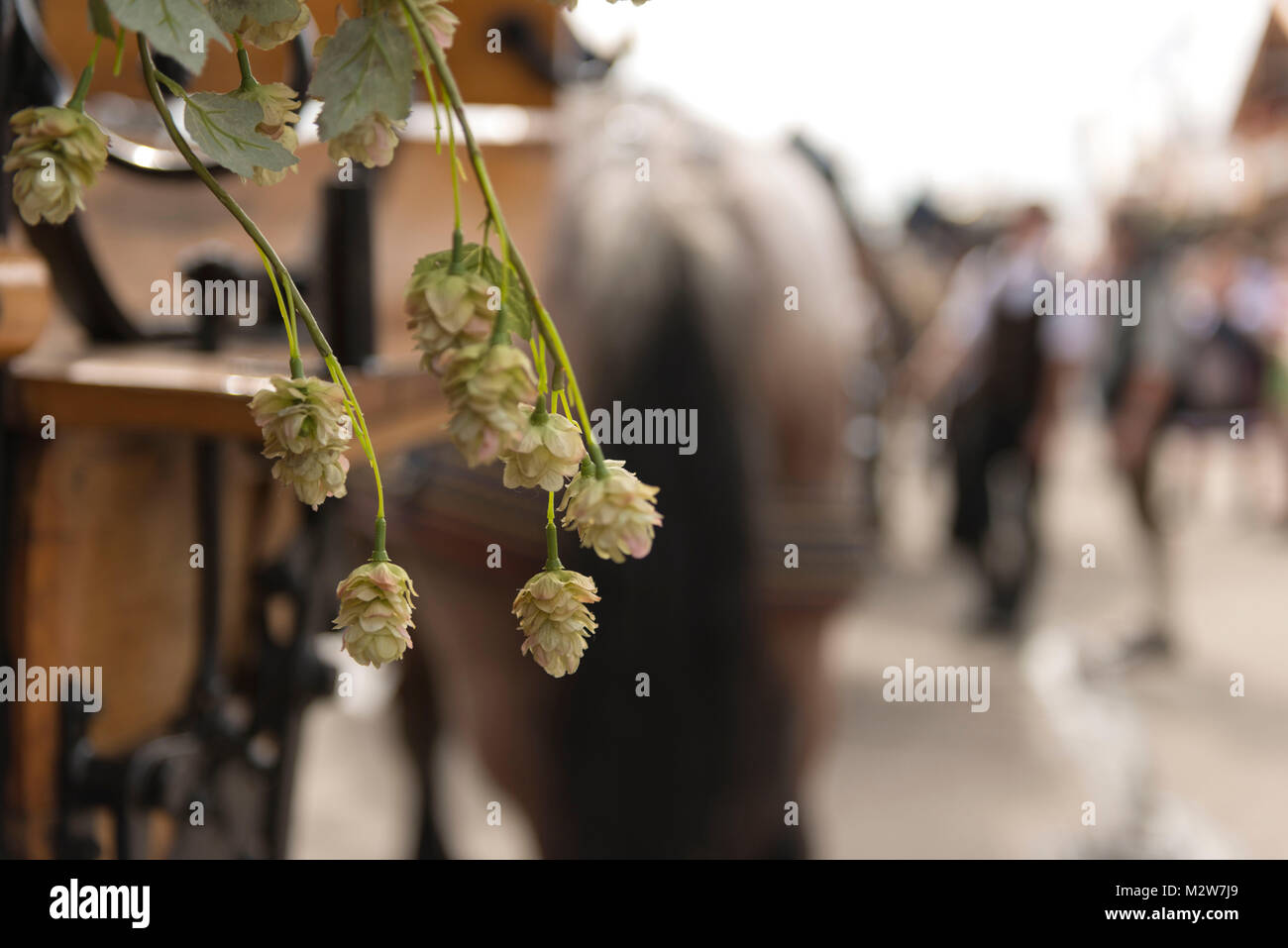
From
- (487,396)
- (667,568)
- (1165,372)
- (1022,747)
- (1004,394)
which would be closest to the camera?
(487,396)

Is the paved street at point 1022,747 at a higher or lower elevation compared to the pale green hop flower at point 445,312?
lower

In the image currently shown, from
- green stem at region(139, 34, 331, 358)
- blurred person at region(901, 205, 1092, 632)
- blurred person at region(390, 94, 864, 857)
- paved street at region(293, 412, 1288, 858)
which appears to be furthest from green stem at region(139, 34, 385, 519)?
blurred person at region(901, 205, 1092, 632)

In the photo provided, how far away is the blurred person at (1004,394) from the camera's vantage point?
10.5 ft

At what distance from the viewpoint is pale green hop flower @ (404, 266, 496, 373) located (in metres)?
0.19

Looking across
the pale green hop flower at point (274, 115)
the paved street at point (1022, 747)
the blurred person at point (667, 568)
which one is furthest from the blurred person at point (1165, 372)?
the pale green hop flower at point (274, 115)

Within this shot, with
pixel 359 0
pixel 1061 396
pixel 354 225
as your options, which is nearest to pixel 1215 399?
pixel 1061 396

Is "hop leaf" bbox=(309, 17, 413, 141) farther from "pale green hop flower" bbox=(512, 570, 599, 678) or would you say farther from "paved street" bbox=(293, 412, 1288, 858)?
"paved street" bbox=(293, 412, 1288, 858)

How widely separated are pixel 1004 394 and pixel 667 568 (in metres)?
2.60

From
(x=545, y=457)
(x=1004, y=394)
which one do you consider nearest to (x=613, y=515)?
(x=545, y=457)

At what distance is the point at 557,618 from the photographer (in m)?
0.22

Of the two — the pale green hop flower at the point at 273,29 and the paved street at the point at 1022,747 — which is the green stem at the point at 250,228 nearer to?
the pale green hop flower at the point at 273,29

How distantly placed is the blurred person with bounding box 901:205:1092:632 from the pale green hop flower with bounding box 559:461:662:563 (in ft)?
9.93

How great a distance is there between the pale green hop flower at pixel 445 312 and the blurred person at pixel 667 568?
2.46 ft

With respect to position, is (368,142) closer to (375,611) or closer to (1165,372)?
(375,611)
